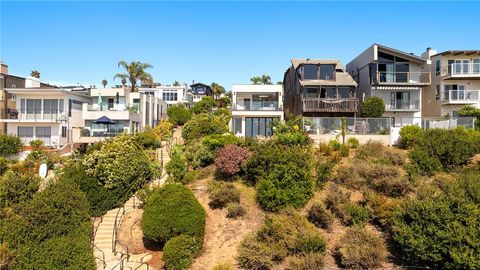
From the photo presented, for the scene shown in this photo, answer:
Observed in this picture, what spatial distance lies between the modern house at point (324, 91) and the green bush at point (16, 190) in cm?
2410

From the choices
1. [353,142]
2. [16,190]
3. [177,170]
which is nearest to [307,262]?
[177,170]

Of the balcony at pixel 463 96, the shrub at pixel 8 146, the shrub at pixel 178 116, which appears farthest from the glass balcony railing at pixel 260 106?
the shrub at pixel 8 146

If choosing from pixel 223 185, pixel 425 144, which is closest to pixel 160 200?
pixel 223 185

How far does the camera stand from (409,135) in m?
26.6

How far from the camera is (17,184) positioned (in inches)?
787

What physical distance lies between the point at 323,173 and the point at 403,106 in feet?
74.1

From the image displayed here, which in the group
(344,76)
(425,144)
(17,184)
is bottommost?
(17,184)

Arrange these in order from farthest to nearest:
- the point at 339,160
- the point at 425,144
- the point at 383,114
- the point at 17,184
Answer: the point at 383,114 < the point at 339,160 < the point at 425,144 < the point at 17,184

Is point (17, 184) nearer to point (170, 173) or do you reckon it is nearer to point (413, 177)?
point (170, 173)

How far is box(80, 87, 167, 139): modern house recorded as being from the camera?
39094 millimetres

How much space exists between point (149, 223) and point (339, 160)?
13195mm

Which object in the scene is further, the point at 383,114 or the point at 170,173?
the point at 383,114

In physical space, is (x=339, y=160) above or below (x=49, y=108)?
below

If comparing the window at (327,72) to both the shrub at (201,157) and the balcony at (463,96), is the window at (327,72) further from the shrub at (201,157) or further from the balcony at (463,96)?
the shrub at (201,157)
